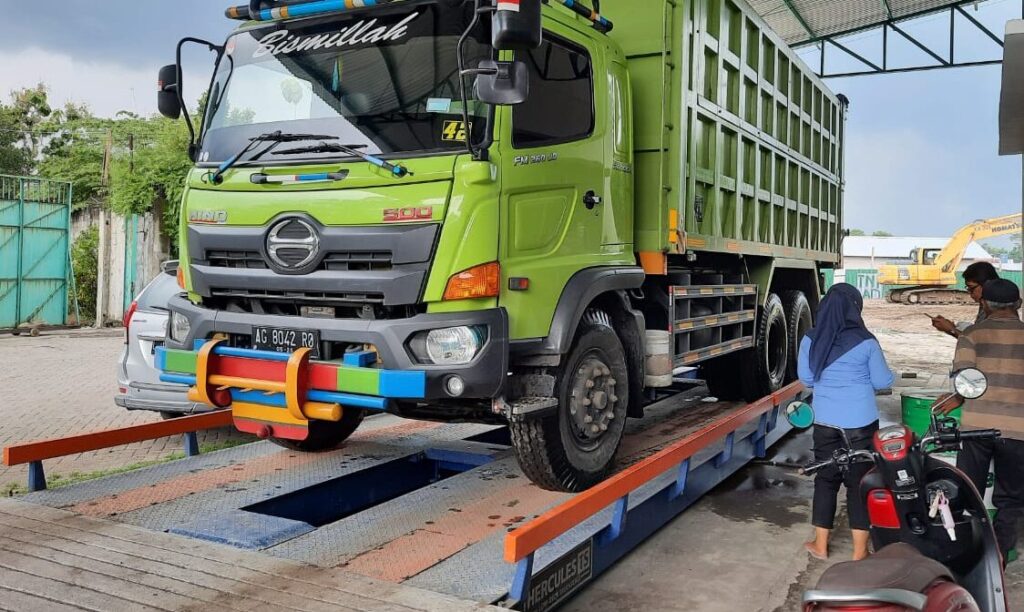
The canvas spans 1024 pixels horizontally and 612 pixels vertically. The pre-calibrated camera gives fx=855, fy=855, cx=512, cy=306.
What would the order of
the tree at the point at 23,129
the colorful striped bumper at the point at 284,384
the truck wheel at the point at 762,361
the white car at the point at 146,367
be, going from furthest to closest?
the tree at the point at 23,129, the truck wheel at the point at 762,361, the white car at the point at 146,367, the colorful striped bumper at the point at 284,384

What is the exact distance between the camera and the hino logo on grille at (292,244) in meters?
4.03

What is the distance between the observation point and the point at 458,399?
4.10m

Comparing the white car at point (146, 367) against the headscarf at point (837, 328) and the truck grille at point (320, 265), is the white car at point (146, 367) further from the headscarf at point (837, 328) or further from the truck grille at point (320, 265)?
the headscarf at point (837, 328)

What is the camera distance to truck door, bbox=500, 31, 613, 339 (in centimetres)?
408

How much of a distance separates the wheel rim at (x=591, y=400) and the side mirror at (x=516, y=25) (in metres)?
1.70

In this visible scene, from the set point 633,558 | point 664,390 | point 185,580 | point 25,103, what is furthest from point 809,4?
point 25,103

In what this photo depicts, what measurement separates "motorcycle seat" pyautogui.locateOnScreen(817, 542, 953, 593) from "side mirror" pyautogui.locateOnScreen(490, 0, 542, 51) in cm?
235

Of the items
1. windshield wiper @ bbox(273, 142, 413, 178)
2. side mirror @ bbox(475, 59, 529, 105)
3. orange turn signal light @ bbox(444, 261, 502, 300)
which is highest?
side mirror @ bbox(475, 59, 529, 105)

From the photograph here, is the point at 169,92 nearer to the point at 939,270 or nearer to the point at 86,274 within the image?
the point at 86,274

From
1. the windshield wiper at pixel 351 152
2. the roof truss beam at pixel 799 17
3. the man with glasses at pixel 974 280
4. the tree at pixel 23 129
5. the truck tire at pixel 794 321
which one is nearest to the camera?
the windshield wiper at pixel 351 152

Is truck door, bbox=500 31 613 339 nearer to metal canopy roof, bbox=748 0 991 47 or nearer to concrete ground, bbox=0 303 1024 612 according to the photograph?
concrete ground, bbox=0 303 1024 612

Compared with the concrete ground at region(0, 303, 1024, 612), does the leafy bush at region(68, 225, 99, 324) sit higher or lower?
higher

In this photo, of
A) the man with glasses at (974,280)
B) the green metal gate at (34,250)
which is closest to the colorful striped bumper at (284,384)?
the man with glasses at (974,280)

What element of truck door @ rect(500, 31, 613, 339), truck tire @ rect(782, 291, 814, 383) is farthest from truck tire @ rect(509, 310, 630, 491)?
truck tire @ rect(782, 291, 814, 383)
